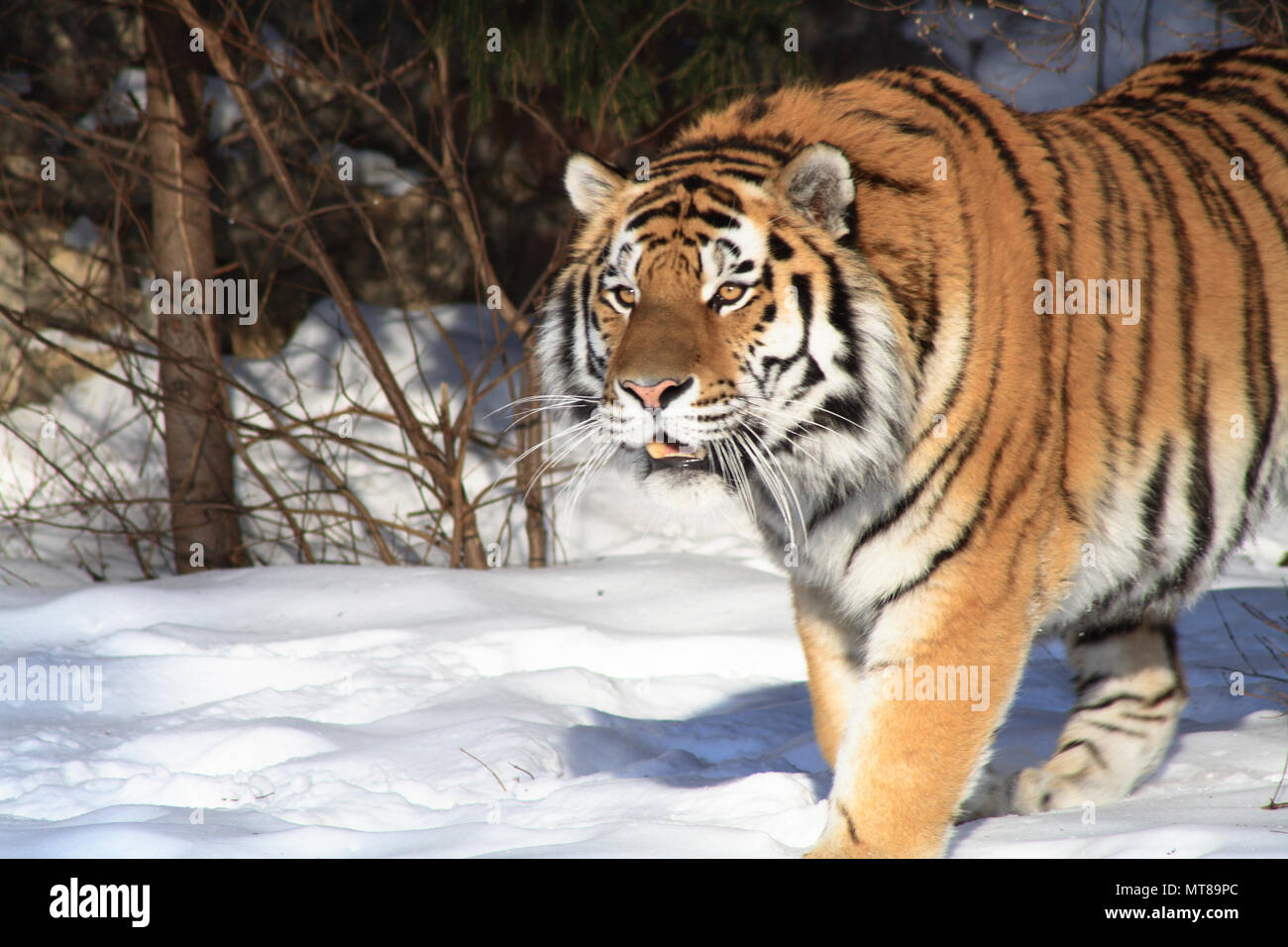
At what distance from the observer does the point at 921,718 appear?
7.23 ft

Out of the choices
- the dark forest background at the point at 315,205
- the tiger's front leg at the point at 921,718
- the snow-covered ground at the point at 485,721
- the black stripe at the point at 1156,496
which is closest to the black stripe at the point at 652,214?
the snow-covered ground at the point at 485,721

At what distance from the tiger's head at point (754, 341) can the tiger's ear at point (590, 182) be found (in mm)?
179

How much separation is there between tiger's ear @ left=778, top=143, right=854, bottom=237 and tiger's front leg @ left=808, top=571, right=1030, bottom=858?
0.74 meters

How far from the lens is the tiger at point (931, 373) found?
2.27 m

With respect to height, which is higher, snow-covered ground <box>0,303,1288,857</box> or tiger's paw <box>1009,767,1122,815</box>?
snow-covered ground <box>0,303,1288,857</box>

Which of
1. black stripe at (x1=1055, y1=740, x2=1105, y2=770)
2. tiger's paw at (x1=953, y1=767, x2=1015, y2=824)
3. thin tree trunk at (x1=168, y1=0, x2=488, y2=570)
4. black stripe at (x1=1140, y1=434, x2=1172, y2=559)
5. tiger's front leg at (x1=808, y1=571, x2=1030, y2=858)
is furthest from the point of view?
thin tree trunk at (x1=168, y1=0, x2=488, y2=570)

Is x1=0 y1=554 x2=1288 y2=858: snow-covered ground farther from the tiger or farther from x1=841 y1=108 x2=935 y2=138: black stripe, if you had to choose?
x1=841 y1=108 x2=935 y2=138: black stripe

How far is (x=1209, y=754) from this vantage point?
2947 mm

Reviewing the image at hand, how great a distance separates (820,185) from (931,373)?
43 cm

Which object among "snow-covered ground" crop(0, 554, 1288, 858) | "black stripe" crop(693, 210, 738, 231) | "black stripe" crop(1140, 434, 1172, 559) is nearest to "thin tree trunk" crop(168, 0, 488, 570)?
"snow-covered ground" crop(0, 554, 1288, 858)

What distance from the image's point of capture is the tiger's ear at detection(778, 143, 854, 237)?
88.3 inches

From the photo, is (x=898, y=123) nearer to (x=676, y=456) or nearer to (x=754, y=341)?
(x=754, y=341)
